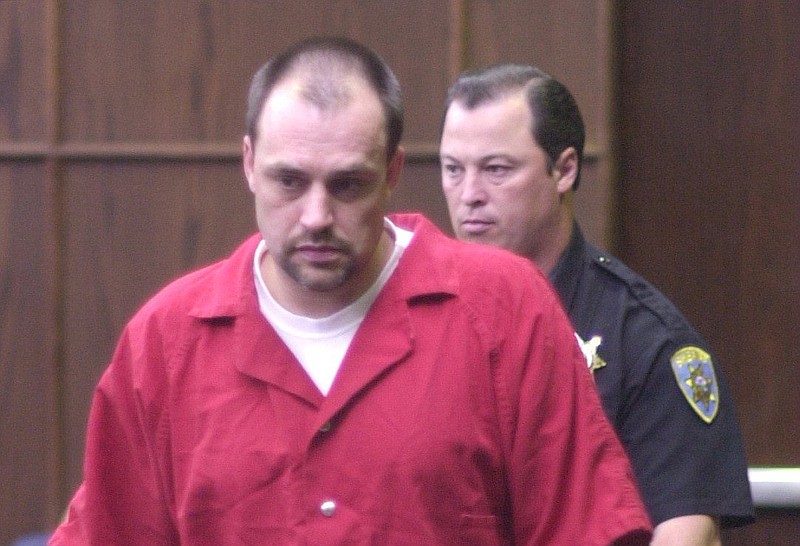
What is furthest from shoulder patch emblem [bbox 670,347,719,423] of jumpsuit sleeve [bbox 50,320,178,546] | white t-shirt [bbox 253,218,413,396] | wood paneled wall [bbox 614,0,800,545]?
wood paneled wall [bbox 614,0,800,545]

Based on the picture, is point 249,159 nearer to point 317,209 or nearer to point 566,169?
point 317,209

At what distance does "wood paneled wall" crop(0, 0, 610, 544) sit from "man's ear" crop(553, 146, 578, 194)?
4.67 ft

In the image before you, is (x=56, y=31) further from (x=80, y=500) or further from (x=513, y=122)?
(x=80, y=500)

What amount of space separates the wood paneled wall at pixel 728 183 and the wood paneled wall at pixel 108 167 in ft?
2.27

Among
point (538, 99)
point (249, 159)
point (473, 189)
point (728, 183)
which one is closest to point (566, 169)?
point (538, 99)

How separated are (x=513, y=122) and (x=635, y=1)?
5.56 ft

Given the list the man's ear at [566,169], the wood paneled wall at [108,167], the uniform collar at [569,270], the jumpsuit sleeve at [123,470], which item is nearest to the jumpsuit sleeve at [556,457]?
the jumpsuit sleeve at [123,470]

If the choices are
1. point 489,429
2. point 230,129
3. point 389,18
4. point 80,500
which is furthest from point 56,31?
point 489,429

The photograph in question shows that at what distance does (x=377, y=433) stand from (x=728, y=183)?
9.80ft

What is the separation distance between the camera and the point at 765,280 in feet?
18.0

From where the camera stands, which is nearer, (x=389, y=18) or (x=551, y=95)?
(x=551, y=95)

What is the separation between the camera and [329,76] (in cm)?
289

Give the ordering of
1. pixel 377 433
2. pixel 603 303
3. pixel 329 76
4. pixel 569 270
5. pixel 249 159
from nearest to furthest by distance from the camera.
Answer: pixel 377 433 → pixel 329 76 → pixel 249 159 → pixel 603 303 → pixel 569 270

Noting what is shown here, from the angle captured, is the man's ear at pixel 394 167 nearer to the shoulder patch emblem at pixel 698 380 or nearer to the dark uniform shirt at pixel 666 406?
the dark uniform shirt at pixel 666 406
